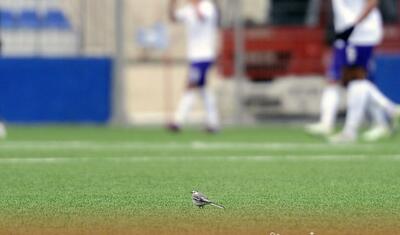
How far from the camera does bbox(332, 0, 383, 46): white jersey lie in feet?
45.1

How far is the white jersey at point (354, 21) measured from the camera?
13.7 m

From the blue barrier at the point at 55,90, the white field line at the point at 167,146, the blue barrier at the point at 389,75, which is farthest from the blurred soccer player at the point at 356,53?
the blue barrier at the point at 55,90

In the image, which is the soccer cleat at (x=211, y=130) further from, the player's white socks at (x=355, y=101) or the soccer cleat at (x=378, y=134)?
the player's white socks at (x=355, y=101)

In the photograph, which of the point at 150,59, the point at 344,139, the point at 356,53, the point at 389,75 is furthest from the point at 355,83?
the point at 150,59

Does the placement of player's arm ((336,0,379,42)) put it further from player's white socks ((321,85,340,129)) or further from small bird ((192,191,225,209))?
small bird ((192,191,225,209))

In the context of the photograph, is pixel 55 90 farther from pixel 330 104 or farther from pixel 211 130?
pixel 330 104

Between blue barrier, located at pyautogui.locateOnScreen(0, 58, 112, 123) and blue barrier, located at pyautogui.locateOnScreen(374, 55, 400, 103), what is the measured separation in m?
4.07

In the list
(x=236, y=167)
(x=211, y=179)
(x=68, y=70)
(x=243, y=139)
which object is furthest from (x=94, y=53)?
(x=211, y=179)

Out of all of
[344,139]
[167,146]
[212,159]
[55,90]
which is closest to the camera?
[212,159]

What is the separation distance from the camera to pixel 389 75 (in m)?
19.2

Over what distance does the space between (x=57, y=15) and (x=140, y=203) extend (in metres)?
11.8

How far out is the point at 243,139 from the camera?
15.0 m

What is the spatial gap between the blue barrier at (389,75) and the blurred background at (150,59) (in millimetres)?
15

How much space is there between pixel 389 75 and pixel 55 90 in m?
5.02
